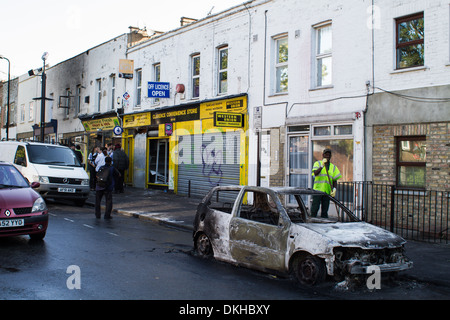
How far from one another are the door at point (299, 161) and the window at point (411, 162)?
300 cm

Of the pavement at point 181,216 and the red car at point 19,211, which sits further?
the red car at point 19,211

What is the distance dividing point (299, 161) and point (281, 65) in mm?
3447

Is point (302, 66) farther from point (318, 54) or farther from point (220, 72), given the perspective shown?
point (220, 72)

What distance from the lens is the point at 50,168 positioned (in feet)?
48.8

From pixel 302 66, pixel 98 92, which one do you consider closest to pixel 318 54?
pixel 302 66

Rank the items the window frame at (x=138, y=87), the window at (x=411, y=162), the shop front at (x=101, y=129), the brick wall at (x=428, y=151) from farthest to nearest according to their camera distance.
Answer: the shop front at (x=101, y=129) → the window frame at (x=138, y=87) → the window at (x=411, y=162) → the brick wall at (x=428, y=151)

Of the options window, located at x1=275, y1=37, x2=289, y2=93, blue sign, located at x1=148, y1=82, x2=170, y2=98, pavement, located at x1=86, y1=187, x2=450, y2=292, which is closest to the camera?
pavement, located at x1=86, y1=187, x2=450, y2=292

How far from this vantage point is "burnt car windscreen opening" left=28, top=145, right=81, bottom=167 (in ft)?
49.9

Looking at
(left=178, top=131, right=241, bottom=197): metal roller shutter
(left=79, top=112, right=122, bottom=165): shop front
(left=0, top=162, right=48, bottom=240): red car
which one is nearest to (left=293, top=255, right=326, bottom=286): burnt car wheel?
(left=0, top=162, right=48, bottom=240): red car

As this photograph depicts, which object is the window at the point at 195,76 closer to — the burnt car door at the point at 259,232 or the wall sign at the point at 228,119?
the wall sign at the point at 228,119

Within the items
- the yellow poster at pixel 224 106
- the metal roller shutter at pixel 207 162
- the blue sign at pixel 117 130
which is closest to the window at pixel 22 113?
the blue sign at pixel 117 130

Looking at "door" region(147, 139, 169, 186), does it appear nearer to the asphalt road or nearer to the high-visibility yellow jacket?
the high-visibility yellow jacket

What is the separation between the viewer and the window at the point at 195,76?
19.4 metres

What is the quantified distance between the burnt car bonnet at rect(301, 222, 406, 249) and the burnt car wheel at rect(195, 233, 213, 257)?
202 cm
